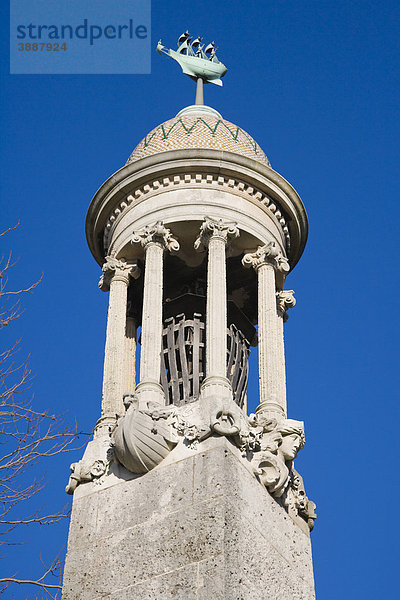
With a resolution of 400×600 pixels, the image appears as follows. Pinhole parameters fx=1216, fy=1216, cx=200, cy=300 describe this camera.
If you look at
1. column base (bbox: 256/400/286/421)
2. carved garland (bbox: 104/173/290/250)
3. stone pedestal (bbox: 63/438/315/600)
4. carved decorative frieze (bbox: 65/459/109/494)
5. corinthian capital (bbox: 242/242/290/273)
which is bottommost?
stone pedestal (bbox: 63/438/315/600)

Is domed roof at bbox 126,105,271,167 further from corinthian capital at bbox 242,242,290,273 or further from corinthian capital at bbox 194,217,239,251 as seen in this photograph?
corinthian capital at bbox 242,242,290,273

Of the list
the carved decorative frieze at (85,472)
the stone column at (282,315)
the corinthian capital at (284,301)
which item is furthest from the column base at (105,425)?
the corinthian capital at (284,301)

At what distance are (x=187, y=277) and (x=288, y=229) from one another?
83.5 inches

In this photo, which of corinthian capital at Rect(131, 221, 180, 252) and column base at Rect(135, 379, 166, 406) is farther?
corinthian capital at Rect(131, 221, 180, 252)

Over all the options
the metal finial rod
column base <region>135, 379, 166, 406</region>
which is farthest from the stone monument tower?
the metal finial rod

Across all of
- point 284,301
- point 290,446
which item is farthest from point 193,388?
point 284,301

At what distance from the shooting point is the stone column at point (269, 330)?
1977 cm

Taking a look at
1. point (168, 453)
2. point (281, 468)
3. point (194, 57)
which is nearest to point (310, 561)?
point (281, 468)

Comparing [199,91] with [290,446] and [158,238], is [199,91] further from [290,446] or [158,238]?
[290,446]

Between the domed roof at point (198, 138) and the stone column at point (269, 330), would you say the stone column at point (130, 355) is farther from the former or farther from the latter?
the domed roof at point (198, 138)

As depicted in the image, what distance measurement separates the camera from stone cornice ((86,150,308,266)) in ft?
71.2

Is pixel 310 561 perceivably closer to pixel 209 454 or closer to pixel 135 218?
pixel 209 454

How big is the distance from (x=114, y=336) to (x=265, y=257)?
3007mm

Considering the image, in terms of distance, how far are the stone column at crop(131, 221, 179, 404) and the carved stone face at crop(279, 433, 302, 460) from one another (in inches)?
79.1
